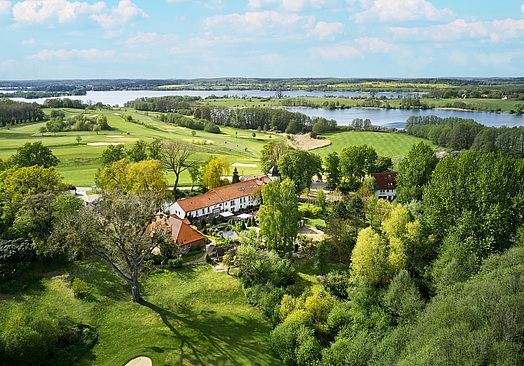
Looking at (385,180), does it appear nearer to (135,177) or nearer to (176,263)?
(176,263)

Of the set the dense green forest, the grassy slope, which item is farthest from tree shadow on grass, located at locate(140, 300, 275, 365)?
the dense green forest

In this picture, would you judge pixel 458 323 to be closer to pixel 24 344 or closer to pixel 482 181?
pixel 482 181

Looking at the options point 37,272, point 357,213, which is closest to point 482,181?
point 357,213

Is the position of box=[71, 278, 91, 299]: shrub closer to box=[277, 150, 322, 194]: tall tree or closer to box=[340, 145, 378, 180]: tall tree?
box=[277, 150, 322, 194]: tall tree

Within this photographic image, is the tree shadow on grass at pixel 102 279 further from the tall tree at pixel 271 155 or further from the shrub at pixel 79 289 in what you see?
the tall tree at pixel 271 155

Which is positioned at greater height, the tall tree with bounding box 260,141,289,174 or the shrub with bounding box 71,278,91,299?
the tall tree with bounding box 260,141,289,174

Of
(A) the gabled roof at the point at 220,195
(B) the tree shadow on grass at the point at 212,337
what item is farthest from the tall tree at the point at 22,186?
(B) the tree shadow on grass at the point at 212,337
